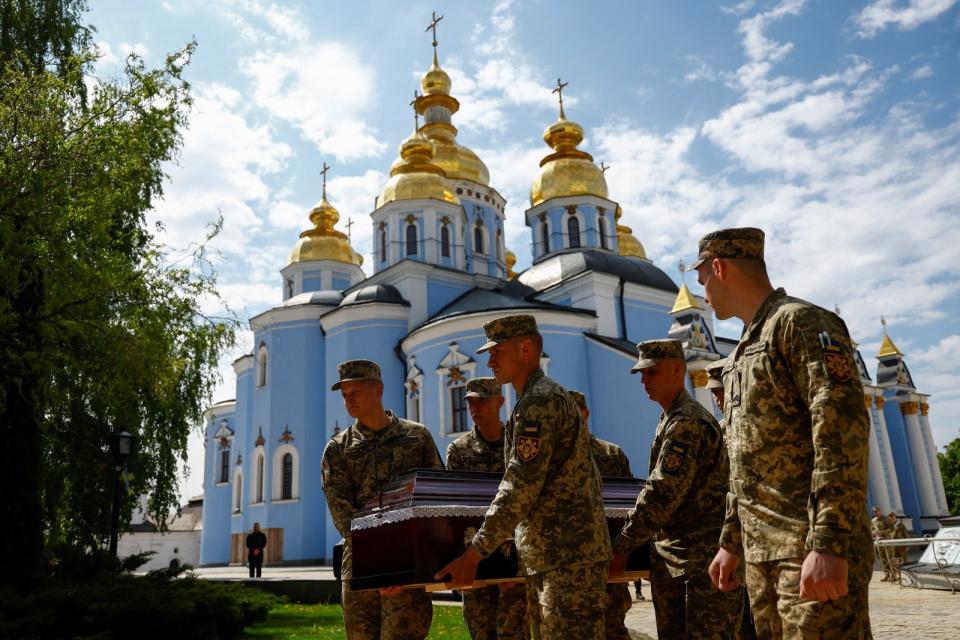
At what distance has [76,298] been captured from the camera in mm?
9477

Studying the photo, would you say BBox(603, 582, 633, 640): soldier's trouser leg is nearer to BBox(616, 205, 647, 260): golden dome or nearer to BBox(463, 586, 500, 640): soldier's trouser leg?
BBox(463, 586, 500, 640): soldier's trouser leg

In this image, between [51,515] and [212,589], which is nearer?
[212,589]

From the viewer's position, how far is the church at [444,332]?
25453mm

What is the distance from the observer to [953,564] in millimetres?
12445

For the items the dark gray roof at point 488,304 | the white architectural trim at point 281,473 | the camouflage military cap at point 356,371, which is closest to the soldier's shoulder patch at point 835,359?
the camouflage military cap at point 356,371

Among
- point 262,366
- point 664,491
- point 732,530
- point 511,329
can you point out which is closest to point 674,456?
point 664,491

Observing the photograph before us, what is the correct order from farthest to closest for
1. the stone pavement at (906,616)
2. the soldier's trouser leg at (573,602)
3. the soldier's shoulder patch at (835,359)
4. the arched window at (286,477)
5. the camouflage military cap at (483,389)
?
1. the arched window at (286,477)
2. the stone pavement at (906,616)
3. the camouflage military cap at (483,389)
4. the soldier's trouser leg at (573,602)
5. the soldier's shoulder patch at (835,359)

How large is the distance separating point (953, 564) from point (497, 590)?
1059 centimetres

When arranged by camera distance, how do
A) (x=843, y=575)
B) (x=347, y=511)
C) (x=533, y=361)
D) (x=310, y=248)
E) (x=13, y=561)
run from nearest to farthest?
(x=843, y=575)
(x=533, y=361)
(x=347, y=511)
(x=13, y=561)
(x=310, y=248)

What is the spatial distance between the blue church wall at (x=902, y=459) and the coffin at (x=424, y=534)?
35.8 m

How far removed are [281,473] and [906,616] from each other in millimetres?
23986

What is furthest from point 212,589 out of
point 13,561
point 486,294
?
point 486,294

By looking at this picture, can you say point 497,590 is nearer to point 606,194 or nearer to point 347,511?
point 347,511

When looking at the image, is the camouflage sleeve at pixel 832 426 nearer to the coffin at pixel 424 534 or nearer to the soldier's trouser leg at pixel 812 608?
the soldier's trouser leg at pixel 812 608
